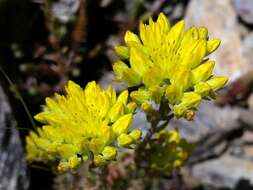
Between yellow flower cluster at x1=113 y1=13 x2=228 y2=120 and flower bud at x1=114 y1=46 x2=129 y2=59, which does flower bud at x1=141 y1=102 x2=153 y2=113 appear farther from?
flower bud at x1=114 y1=46 x2=129 y2=59

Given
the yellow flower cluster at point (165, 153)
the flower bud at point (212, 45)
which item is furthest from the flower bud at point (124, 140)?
the yellow flower cluster at point (165, 153)

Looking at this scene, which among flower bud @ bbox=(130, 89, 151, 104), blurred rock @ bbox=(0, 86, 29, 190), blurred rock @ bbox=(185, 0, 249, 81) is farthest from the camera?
blurred rock @ bbox=(185, 0, 249, 81)

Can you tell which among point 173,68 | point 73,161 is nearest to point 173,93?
point 173,68

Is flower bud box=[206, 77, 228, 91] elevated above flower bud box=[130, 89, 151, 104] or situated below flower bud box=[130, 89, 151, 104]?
below

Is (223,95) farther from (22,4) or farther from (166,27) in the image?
(166,27)

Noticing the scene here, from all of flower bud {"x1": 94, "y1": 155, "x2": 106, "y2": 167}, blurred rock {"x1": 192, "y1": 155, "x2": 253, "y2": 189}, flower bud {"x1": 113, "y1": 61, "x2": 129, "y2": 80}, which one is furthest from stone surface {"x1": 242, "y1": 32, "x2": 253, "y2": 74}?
flower bud {"x1": 94, "y1": 155, "x2": 106, "y2": 167}

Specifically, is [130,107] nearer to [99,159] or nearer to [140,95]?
[140,95]

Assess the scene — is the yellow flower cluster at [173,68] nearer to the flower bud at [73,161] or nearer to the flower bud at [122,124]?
the flower bud at [122,124]
